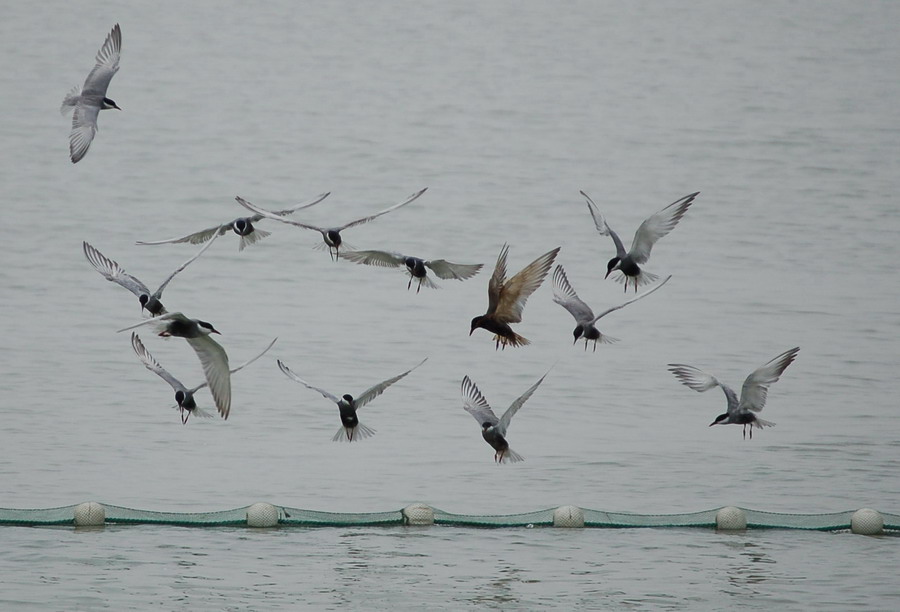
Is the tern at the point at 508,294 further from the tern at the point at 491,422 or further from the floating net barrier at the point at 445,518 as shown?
the floating net barrier at the point at 445,518

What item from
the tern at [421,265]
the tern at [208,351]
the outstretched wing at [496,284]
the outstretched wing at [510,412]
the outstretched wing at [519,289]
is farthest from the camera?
the tern at [421,265]

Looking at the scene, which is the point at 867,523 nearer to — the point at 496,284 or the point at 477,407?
the point at 477,407

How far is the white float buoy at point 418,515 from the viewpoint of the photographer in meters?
10.4

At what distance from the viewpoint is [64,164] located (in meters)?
26.9

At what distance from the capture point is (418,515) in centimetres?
Result: 1038

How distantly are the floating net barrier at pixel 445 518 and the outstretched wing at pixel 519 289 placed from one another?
1.35 metres

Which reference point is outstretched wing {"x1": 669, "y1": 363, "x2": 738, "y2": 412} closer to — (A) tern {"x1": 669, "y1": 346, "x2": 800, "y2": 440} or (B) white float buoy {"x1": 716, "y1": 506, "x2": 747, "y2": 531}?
(A) tern {"x1": 669, "y1": 346, "x2": 800, "y2": 440}

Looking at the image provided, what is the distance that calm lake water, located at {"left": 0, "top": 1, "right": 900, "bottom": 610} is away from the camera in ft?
32.3

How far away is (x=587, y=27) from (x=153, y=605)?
101ft

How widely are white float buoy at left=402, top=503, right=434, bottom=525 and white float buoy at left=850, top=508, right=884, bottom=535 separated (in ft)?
8.83

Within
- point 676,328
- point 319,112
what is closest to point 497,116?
point 319,112

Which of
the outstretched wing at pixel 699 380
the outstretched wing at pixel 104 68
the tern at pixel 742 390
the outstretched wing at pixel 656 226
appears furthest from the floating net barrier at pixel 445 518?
the outstretched wing at pixel 104 68

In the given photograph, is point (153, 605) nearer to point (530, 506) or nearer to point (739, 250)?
point (530, 506)

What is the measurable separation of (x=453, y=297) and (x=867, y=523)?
28.4 ft
